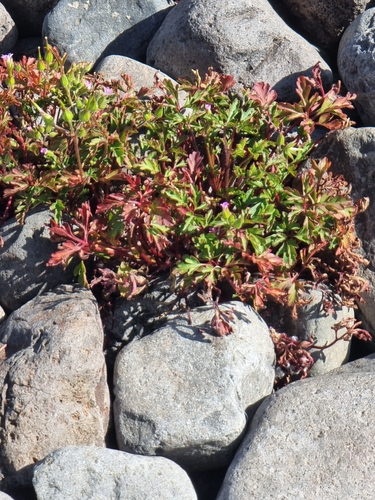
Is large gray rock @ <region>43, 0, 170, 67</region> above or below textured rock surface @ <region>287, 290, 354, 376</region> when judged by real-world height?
above

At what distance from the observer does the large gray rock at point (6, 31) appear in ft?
18.1

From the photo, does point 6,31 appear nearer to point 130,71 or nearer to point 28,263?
point 130,71

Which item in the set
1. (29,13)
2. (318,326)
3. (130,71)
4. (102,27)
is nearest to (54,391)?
(318,326)

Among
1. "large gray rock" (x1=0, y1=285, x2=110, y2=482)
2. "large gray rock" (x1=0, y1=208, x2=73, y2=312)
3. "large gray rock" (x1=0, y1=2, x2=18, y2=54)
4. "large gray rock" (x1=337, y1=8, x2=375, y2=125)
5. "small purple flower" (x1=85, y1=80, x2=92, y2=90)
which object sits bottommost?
"large gray rock" (x1=0, y1=285, x2=110, y2=482)

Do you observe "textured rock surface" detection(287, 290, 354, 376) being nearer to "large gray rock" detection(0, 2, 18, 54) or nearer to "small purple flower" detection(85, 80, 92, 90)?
"small purple flower" detection(85, 80, 92, 90)

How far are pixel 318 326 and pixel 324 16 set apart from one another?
100 inches

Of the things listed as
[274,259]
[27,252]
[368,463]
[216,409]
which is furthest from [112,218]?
[368,463]

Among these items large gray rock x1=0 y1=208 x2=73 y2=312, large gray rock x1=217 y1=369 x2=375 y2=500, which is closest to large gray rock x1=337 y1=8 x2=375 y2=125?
large gray rock x1=217 y1=369 x2=375 y2=500

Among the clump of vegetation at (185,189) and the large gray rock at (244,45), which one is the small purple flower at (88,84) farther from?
the large gray rock at (244,45)

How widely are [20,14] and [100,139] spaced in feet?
9.01

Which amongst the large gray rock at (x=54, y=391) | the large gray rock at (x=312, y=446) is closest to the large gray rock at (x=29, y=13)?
the large gray rock at (x=54, y=391)

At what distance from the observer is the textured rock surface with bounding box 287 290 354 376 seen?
148 inches

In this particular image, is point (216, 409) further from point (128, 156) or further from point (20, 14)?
point (20, 14)

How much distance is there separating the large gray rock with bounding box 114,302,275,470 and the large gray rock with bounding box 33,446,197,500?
0.22m
